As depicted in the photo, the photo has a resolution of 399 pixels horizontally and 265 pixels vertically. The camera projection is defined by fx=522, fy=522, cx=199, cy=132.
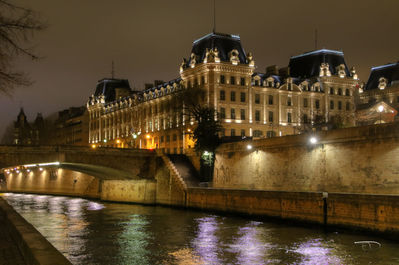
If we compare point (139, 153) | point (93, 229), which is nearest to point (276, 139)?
point (139, 153)

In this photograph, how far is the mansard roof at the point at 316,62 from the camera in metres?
88.4

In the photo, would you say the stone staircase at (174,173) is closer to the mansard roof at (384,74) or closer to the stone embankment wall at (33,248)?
the stone embankment wall at (33,248)

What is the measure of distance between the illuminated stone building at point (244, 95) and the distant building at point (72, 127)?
26808 millimetres

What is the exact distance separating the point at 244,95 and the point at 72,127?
216ft

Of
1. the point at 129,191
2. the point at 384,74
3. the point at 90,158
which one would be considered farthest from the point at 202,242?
the point at 384,74

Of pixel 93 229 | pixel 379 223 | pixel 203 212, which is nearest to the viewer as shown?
pixel 379 223

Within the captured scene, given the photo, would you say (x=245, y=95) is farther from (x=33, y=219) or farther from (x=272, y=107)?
(x=33, y=219)

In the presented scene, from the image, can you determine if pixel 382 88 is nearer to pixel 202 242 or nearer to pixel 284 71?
pixel 284 71

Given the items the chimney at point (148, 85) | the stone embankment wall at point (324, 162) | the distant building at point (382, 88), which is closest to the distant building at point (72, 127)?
the chimney at point (148, 85)

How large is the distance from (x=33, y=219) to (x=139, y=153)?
53.8ft

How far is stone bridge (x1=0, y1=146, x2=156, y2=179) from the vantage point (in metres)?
44.6

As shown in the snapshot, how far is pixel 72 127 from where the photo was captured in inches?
5182

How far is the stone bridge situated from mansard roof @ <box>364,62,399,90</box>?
50864 mm

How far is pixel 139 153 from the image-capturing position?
52.3 m
